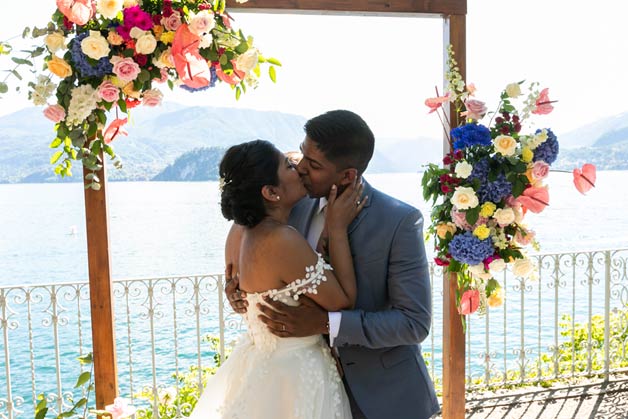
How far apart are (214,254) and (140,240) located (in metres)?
5.94

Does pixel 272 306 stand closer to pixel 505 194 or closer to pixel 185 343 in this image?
pixel 505 194

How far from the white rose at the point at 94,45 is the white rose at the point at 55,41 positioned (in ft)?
0.33

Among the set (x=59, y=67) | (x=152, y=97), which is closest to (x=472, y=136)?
(x=152, y=97)

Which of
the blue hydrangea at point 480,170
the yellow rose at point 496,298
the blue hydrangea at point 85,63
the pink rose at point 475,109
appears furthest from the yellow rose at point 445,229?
the blue hydrangea at point 85,63

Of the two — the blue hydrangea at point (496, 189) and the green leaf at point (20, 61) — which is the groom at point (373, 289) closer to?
the blue hydrangea at point (496, 189)

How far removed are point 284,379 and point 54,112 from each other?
3.89 ft

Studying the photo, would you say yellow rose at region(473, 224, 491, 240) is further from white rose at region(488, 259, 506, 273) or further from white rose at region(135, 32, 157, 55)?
white rose at region(135, 32, 157, 55)

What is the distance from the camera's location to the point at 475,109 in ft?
8.55

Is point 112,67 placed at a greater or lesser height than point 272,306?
greater

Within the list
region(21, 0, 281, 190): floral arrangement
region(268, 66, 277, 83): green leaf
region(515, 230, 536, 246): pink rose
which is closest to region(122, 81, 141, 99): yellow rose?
region(21, 0, 281, 190): floral arrangement

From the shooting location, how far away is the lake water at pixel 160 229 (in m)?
24.5

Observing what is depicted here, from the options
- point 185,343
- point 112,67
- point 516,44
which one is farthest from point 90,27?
point 516,44

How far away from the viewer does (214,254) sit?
26.8 m

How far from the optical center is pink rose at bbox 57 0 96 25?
1.98 metres
